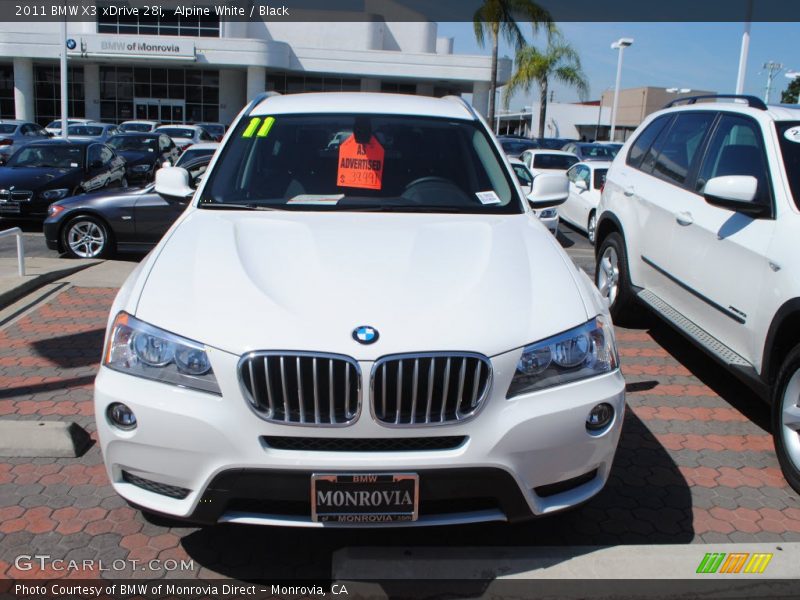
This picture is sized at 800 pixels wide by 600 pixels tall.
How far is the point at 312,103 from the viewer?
4.59 meters

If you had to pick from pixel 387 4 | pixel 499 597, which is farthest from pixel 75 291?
pixel 387 4

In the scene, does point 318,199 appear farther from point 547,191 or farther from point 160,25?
point 160,25

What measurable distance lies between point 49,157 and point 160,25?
37.3 meters

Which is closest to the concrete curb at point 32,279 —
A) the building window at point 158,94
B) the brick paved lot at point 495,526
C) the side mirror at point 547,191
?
the brick paved lot at point 495,526

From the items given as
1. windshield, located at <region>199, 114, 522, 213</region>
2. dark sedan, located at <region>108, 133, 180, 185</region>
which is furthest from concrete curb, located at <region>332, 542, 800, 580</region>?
dark sedan, located at <region>108, 133, 180, 185</region>

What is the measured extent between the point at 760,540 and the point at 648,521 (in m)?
0.47

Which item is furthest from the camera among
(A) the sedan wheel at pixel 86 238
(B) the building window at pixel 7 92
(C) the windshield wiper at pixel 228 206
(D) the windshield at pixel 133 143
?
(B) the building window at pixel 7 92

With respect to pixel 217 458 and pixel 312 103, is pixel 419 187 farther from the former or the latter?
pixel 217 458

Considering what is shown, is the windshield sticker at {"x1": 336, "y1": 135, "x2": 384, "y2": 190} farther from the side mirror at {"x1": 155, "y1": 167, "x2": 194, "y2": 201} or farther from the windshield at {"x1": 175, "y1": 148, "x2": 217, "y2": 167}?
the windshield at {"x1": 175, "y1": 148, "x2": 217, "y2": 167}

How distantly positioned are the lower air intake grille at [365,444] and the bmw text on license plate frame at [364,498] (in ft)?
0.32

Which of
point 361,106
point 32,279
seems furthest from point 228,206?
point 32,279

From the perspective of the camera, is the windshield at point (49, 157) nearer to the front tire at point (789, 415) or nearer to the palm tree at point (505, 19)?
the front tire at point (789, 415)

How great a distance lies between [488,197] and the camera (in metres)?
4.07

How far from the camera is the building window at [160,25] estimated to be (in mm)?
46250
